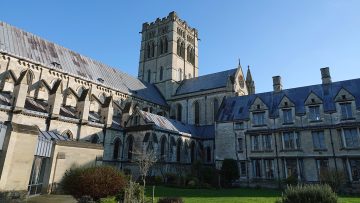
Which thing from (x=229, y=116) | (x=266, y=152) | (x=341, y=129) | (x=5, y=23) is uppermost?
(x=5, y=23)

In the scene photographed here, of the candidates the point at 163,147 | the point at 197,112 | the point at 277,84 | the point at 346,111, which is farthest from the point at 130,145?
the point at 346,111

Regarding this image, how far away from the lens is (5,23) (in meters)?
31.8

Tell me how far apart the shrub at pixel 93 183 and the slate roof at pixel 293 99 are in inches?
896

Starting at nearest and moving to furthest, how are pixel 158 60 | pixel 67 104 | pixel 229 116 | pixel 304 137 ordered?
pixel 304 137 < pixel 67 104 < pixel 229 116 < pixel 158 60

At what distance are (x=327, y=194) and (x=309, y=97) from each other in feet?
70.4

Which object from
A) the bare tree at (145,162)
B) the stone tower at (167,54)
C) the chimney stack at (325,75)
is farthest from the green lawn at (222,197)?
the stone tower at (167,54)

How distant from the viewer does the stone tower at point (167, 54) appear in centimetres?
5338

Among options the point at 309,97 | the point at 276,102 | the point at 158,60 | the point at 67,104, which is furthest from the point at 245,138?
the point at 158,60

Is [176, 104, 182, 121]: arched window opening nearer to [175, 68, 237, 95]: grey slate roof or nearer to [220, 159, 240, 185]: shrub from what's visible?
[175, 68, 237, 95]: grey slate roof

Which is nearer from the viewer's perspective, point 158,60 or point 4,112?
point 4,112

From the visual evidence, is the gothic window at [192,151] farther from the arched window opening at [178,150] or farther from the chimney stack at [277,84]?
the chimney stack at [277,84]

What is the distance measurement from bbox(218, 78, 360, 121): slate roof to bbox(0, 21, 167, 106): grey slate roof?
14.9 meters

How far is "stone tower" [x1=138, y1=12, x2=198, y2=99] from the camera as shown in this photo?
53.4 metres

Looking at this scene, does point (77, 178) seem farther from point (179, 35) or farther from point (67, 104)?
point (179, 35)
